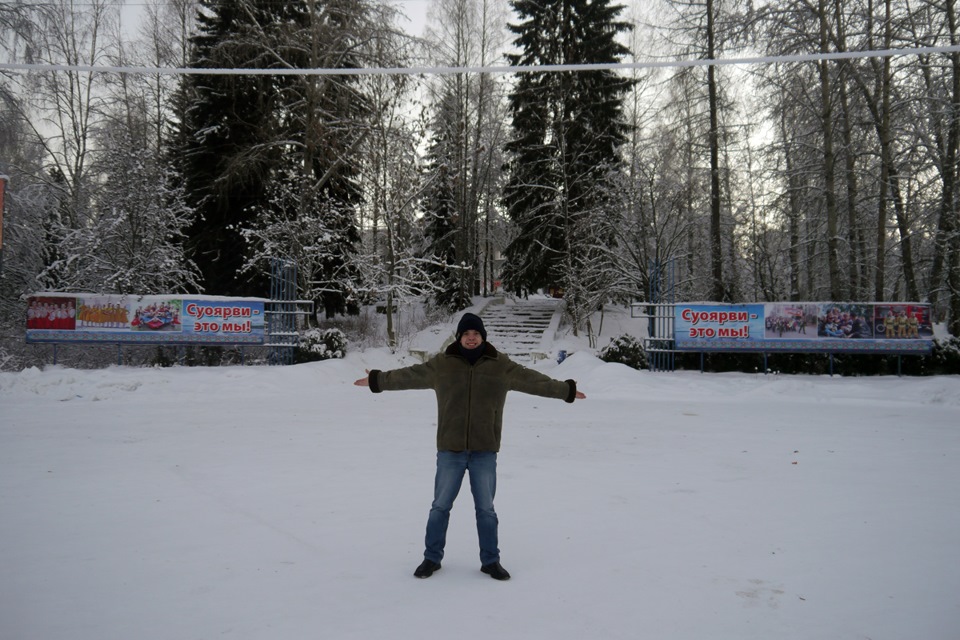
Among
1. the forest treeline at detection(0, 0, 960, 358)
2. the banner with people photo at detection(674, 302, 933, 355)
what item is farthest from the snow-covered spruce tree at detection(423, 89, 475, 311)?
the banner with people photo at detection(674, 302, 933, 355)

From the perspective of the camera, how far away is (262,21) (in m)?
24.2

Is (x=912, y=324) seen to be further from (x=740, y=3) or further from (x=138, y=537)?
(x=138, y=537)

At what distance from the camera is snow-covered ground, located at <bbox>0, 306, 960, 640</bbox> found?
12.3 feet

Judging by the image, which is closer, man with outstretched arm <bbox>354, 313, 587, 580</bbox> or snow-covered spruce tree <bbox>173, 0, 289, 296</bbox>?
man with outstretched arm <bbox>354, 313, 587, 580</bbox>

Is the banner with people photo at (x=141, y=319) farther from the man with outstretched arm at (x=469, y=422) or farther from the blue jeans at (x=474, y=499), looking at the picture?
the blue jeans at (x=474, y=499)

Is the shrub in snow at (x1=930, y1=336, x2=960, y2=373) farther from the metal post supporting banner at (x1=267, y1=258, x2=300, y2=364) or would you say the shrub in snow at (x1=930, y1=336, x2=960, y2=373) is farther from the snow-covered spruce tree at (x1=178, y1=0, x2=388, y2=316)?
the snow-covered spruce tree at (x1=178, y1=0, x2=388, y2=316)

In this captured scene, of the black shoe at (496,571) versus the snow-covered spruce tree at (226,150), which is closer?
the black shoe at (496,571)

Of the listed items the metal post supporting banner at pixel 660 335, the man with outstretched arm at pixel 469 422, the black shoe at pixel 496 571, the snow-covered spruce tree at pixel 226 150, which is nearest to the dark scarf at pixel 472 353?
the man with outstretched arm at pixel 469 422

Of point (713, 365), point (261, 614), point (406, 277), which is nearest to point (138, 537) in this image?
point (261, 614)

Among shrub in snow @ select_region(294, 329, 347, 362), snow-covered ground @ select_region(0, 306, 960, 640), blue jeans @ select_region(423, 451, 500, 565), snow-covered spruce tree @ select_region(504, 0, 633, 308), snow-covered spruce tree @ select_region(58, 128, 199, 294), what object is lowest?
snow-covered ground @ select_region(0, 306, 960, 640)

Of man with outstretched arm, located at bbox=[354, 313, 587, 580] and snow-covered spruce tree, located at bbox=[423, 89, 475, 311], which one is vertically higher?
snow-covered spruce tree, located at bbox=[423, 89, 475, 311]

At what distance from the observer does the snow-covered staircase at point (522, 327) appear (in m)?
22.1

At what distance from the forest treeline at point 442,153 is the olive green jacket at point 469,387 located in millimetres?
13844

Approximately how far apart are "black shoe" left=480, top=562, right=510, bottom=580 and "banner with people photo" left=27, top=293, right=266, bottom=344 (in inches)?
547
